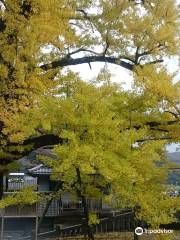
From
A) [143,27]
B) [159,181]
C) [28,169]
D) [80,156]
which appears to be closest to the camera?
[80,156]

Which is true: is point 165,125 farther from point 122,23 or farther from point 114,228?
point 114,228

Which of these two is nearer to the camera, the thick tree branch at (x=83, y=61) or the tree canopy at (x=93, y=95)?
the tree canopy at (x=93, y=95)

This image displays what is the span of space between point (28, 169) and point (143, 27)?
1687 centimetres

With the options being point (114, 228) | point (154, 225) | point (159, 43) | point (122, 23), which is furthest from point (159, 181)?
point (114, 228)

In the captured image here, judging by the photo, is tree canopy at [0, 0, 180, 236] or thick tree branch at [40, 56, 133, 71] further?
thick tree branch at [40, 56, 133, 71]

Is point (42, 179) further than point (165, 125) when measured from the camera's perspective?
Yes

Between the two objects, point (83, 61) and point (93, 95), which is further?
point (83, 61)

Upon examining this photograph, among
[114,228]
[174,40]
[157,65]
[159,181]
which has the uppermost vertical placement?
[174,40]

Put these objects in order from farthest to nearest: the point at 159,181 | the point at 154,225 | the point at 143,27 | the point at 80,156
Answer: the point at 159,181, the point at 143,27, the point at 154,225, the point at 80,156

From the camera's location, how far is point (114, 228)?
16.6m

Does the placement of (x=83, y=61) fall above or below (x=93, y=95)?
above

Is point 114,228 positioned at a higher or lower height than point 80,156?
lower

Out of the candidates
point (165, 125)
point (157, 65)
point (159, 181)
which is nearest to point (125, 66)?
point (157, 65)

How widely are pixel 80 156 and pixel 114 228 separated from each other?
10.4 metres
